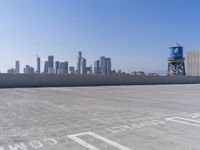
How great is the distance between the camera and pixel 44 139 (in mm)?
4711

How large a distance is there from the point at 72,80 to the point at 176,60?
2599cm

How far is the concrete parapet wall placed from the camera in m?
25.1

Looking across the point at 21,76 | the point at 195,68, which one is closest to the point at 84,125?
the point at 21,76

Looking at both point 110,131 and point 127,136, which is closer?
point 127,136

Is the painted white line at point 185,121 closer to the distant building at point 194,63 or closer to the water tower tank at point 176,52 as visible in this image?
the water tower tank at point 176,52

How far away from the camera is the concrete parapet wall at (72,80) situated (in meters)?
25.1

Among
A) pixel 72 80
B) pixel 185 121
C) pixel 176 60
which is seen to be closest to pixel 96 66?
pixel 176 60

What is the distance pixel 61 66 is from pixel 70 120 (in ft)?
145

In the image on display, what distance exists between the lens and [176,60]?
4659 centimetres

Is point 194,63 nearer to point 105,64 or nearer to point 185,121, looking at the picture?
point 105,64

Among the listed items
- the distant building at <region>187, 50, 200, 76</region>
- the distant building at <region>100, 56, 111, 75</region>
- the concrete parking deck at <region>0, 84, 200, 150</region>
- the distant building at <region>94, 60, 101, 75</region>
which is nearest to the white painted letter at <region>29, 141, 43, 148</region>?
the concrete parking deck at <region>0, 84, 200, 150</region>

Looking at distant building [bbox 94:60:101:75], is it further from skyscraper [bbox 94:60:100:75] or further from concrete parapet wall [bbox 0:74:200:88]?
concrete parapet wall [bbox 0:74:200:88]

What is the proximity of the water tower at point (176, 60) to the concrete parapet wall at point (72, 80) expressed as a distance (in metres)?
9.71

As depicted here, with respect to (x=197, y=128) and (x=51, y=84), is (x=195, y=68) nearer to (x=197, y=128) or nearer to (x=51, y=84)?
(x=51, y=84)
